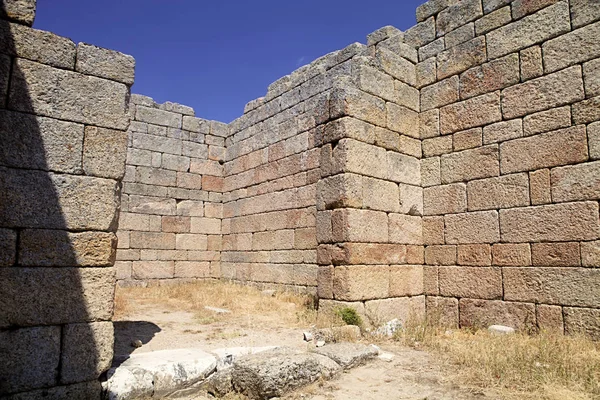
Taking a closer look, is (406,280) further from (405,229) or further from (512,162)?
(512,162)

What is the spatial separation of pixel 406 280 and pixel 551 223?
7.30 ft

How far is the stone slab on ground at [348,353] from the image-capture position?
4.95 meters

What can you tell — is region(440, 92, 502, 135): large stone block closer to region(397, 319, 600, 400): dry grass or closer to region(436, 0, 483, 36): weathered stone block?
region(436, 0, 483, 36): weathered stone block

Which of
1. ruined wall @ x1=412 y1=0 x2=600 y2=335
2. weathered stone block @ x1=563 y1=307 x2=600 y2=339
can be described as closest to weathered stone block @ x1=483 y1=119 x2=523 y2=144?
ruined wall @ x1=412 y1=0 x2=600 y2=335

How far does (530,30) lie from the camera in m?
6.45

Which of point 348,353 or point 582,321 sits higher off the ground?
point 582,321

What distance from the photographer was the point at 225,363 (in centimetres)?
477

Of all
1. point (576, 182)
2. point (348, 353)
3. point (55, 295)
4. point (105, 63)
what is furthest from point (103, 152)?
point (576, 182)

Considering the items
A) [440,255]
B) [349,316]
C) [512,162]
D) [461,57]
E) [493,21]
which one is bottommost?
[349,316]

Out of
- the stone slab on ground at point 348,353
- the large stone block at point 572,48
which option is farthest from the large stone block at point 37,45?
the large stone block at point 572,48

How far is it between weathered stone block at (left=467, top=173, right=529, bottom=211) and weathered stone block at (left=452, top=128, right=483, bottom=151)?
58cm

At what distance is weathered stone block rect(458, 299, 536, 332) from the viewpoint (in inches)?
238

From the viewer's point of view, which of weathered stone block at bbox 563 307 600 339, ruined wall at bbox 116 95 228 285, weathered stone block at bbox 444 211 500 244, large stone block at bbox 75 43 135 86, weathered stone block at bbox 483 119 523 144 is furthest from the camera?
ruined wall at bbox 116 95 228 285

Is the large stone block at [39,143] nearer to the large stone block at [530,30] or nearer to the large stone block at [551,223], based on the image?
the large stone block at [551,223]
